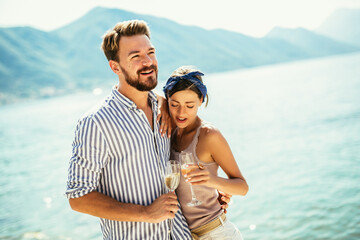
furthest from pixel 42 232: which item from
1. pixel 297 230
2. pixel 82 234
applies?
pixel 297 230

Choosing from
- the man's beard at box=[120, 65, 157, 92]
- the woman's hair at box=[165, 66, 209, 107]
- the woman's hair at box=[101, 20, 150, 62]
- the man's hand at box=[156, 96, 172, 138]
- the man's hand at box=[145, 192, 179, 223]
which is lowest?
the man's hand at box=[145, 192, 179, 223]

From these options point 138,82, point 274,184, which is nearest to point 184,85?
point 138,82

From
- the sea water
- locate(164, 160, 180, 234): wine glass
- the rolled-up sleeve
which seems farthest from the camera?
the sea water

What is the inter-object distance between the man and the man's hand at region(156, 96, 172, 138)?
10cm

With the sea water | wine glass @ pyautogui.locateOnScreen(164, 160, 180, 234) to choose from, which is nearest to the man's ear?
wine glass @ pyautogui.locateOnScreen(164, 160, 180, 234)

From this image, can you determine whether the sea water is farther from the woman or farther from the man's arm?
the man's arm

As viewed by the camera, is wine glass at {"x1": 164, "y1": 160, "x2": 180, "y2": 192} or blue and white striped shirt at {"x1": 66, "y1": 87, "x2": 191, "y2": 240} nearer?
blue and white striped shirt at {"x1": 66, "y1": 87, "x2": 191, "y2": 240}

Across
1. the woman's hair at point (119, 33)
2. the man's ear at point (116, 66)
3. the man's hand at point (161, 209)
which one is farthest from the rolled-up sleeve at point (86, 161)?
the woman's hair at point (119, 33)

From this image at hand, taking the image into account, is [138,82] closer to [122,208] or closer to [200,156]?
[200,156]

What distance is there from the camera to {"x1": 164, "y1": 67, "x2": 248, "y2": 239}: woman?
302cm

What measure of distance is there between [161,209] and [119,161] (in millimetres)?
511

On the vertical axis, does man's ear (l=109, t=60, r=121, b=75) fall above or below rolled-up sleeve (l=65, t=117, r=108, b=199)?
above

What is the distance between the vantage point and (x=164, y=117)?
10.3 ft

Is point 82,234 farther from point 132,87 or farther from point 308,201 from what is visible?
point 132,87
